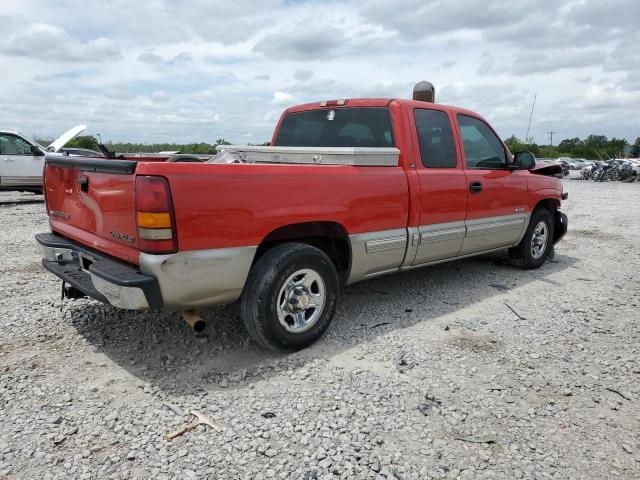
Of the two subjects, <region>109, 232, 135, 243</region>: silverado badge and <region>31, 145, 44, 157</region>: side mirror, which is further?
<region>31, 145, 44, 157</region>: side mirror

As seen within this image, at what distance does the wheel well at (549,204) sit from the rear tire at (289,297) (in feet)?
11.9

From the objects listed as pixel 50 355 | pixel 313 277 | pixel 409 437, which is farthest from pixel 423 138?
pixel 50 355

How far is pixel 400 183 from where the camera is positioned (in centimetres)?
396

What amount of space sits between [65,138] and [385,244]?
6.03m

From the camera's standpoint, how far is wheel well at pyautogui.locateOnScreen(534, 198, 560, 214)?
19.7 ft

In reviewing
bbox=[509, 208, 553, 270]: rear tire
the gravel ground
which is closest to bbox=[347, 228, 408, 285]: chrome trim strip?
the gravel ground

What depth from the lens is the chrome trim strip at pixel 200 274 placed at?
2.78m

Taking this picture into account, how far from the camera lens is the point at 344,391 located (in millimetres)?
2980

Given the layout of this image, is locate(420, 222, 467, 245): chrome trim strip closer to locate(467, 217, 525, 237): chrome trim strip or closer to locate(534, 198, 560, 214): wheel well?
locate(467, 217, 525, 237): chrome trim strip

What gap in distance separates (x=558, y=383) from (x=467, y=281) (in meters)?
2.36

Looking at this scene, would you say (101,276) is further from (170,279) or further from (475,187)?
(475,187)

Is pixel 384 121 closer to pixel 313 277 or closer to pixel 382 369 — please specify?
pixel 313 277

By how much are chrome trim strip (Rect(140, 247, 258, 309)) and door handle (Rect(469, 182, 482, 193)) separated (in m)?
2.52

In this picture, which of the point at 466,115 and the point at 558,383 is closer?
the point at 558,383
